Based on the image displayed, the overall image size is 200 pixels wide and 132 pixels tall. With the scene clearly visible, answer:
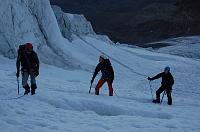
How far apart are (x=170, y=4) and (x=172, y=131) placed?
93.4m

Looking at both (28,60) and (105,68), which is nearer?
(28,60)

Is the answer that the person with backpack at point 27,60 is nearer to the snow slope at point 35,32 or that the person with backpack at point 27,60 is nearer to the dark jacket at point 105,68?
the dark jacket at point 105,68

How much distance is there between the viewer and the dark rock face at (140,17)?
81.5 metres

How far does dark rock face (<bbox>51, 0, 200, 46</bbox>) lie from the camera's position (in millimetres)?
81500

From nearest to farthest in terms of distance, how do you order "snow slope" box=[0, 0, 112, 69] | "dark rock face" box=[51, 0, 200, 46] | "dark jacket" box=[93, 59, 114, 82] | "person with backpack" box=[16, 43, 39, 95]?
"person with backpack" box=[16, 43, 39, 95], "dark jacket" box=[93, 59, 114, 82], "snow slope" box=[0, 0, 112, 69], "dark rock face" box=[51, 0, 200, 46]

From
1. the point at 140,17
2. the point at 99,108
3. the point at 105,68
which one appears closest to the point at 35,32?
the point at 105,68

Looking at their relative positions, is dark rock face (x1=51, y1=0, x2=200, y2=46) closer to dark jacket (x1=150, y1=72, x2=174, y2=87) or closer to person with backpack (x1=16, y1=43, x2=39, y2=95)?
dark jacket (x1=150, y1=72, x2=174, y2=87)

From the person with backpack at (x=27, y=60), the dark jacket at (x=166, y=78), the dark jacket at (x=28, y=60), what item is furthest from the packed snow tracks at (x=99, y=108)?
Result: the dark jacket at (x=166, y=78)

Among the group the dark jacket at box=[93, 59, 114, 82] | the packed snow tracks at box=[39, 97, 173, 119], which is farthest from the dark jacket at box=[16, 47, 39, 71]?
the dark jacket at box=[93, 59, 114, 82]

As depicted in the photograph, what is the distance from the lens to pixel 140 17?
95.0 metres

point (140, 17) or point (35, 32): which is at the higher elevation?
point (140, 17)

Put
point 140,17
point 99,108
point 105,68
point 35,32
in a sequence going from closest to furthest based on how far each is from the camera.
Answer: point 99,108 < point 105,68 < point 35,32 < point 140,17

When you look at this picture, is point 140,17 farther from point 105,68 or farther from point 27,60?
point 27,60

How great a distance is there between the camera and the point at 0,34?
877 inches
